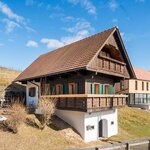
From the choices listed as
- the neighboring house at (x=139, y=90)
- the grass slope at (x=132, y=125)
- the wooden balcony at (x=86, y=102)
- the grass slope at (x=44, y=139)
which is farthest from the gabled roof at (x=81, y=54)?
the neighboring house at (x=139, y=90)

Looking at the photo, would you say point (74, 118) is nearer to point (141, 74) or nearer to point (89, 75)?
point (89, 75)

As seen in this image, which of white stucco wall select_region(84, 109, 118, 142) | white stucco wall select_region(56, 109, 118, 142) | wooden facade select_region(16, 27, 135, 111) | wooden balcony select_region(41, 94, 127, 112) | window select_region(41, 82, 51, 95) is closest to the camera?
wooden balcony select_region(41, 94, 127, 112)

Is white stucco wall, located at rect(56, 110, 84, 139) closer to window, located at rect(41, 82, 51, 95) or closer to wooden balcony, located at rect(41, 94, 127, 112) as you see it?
wooden balcony, located at rect(41, 94, 127, 112)

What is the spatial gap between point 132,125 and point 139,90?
1950 centimetres

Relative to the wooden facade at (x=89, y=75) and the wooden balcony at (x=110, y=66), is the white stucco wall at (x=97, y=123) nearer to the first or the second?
the wooden facade at (x=89, y=75)

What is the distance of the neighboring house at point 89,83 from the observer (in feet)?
58.4

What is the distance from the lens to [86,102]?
16.7 meters

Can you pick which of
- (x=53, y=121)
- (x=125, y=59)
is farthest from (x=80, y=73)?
(x=125, y=59)

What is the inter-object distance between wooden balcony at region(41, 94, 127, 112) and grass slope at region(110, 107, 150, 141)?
361 cm

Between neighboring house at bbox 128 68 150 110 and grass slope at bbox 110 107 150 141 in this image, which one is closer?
grass slope at bbox 110 107 150 141

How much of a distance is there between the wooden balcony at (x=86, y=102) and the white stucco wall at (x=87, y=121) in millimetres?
899

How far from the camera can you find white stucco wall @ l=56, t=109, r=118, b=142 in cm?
1794

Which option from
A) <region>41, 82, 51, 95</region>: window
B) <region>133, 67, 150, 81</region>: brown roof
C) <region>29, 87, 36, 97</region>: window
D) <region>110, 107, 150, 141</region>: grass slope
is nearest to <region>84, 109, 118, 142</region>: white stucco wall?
<region>110, 107, 150, 141</region>: grass slope

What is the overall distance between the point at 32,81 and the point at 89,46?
810cm
